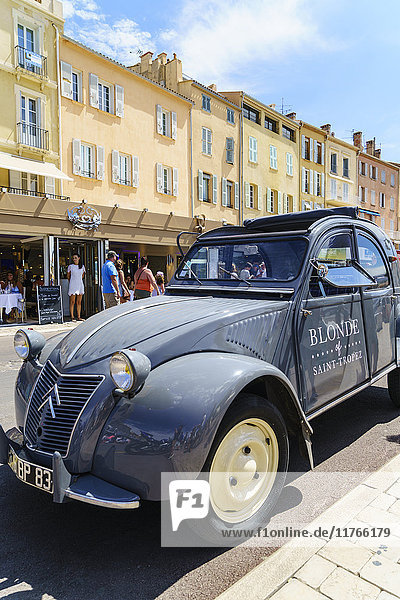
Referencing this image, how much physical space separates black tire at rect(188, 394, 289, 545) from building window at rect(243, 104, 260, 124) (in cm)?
2625

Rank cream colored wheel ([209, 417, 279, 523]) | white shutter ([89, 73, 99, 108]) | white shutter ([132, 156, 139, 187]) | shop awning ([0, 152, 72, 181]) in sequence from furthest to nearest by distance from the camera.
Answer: white shutter ([132, 156, 139, 187]) < white shutter ([89, 73, 99, 108]) < shop awning ([0, 152, 72, 181]) < cream colored wheel ([209, 417, 279, 523])

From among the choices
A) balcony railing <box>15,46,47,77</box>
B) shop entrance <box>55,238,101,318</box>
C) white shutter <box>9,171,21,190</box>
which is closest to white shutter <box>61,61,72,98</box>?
balcony railing <box>15,46,47,77</box>

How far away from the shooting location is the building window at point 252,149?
26.1 metres

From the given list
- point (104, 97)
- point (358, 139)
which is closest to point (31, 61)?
point (104, 97)

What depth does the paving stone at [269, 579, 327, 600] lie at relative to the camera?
194 centimetres

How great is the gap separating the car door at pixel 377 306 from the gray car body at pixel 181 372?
15.7 inches

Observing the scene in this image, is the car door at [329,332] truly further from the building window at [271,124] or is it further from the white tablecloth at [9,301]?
the building window at [271,124]

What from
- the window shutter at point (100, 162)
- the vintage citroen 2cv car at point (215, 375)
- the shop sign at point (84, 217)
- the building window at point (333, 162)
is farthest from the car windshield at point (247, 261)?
the building window at point (333, 162)

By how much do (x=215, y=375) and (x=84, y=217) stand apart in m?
14.5

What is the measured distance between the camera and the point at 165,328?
268 cm

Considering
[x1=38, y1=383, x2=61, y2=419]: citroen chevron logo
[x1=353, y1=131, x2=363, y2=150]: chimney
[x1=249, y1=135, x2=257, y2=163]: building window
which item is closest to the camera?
[x1=38, y1=383, x2=61, y2=419]: citroen chevron logo

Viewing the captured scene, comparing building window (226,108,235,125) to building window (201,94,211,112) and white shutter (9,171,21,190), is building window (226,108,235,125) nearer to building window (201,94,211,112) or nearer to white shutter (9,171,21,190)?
building window (201,94,211,112)

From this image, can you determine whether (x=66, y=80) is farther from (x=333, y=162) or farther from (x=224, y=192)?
(x=333, y=162)

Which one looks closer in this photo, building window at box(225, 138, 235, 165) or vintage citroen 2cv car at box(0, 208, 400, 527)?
vintage citroen 2cv car at box(0, 208, 400, 527)
